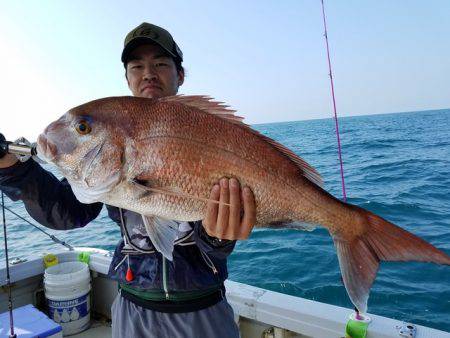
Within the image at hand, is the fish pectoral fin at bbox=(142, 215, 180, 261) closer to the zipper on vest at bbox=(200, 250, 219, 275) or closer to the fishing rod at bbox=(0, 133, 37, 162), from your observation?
the zipper on vest at bbox=(200, 250, 219, 275)

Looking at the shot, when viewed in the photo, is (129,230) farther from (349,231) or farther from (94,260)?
(94,260)

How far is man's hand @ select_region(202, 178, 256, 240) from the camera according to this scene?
1783 millimetres

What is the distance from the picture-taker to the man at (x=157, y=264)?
6.59ft

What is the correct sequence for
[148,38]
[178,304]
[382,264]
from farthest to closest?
[382,264] < [148,38] < [178,304]

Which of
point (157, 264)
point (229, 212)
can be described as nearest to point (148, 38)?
point (229, 212)

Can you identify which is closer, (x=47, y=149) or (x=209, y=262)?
(x=47, y=149)

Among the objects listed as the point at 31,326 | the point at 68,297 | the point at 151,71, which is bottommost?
the point at 68,297

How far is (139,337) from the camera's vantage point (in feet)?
6.88

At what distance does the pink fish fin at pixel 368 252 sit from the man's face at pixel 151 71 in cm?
149

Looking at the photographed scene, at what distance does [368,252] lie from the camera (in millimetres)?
1764

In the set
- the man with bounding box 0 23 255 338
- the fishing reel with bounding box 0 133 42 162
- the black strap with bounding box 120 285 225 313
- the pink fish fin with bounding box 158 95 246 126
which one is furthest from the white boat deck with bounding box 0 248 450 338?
the fishing reel with bounding box 0 133 42 162

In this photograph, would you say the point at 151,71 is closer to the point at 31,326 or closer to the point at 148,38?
the point at 148,38

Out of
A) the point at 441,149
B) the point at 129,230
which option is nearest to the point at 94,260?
the point at 129,230

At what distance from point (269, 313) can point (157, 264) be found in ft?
4.81
